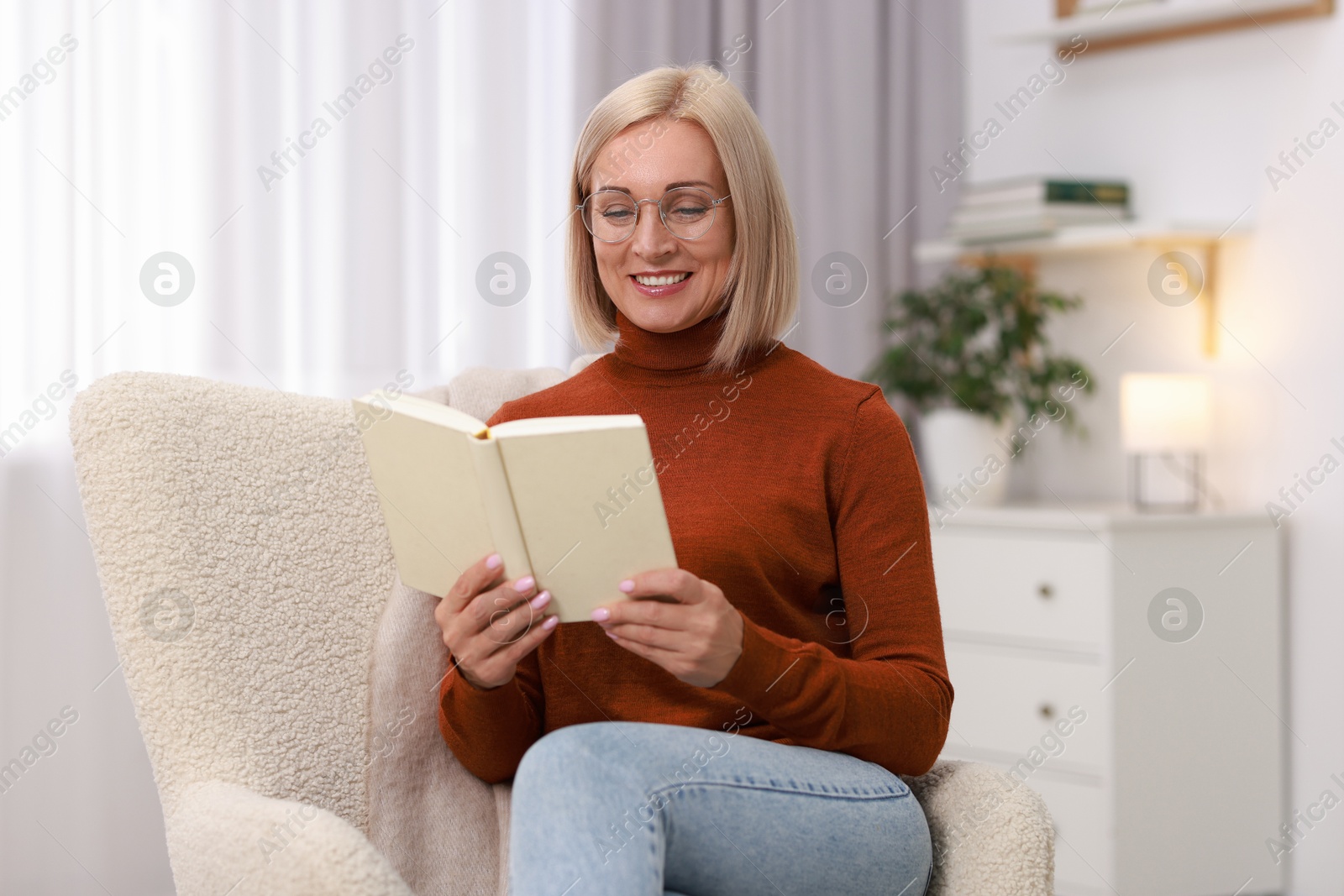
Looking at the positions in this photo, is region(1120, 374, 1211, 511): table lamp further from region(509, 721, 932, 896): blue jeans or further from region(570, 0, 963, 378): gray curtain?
region(509, 721, 932, 896): blue jeans

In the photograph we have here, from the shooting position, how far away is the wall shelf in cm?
239

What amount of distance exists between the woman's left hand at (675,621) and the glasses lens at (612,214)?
412mm

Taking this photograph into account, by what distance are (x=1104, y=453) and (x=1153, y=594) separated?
0.59 meters

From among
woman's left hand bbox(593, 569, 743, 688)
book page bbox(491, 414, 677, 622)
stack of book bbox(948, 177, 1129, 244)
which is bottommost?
woman's left hand bbox(593, 569, 743, 688)

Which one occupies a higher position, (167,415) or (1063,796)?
(167,415)

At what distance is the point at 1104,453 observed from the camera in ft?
8.82

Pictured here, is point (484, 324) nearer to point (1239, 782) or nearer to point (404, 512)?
point (404, 512)

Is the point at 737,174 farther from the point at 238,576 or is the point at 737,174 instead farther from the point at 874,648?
the point at 238,576

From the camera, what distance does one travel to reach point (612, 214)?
1.22 m

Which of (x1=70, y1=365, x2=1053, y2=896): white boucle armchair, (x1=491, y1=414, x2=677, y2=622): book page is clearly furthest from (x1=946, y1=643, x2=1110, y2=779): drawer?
(x1=491, y1=414, x2=677, y2=622): book page

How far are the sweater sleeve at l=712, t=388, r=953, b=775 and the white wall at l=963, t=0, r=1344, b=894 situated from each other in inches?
58.1

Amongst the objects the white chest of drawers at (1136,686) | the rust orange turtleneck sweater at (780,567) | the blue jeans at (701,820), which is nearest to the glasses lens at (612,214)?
the rust orange turtleneck sweater at (780,567)

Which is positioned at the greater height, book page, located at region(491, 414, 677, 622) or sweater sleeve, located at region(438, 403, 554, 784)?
book page, located at region(491, 414, 677, 622)

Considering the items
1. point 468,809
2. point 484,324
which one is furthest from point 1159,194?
point 468,809
